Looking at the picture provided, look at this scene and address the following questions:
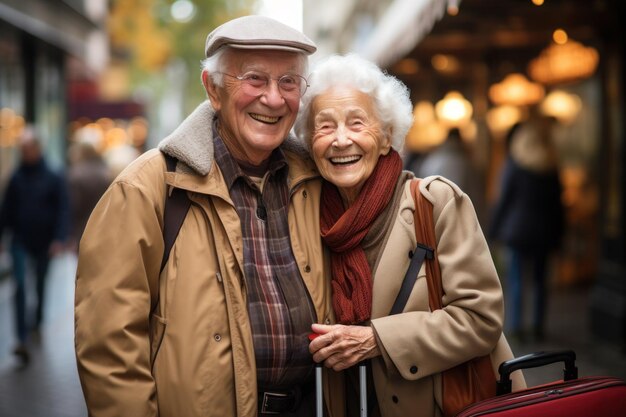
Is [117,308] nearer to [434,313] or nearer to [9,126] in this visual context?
→ [434,313]

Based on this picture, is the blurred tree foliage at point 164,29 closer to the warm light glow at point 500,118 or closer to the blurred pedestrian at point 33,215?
the warm light glow at point 500,118

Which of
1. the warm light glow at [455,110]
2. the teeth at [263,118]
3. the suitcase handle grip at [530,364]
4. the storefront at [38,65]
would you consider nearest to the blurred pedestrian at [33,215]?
the storefront at [38,65]

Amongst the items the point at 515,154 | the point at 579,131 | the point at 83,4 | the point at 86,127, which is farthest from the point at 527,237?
the point at 86,127

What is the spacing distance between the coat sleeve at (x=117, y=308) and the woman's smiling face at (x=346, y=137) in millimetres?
738

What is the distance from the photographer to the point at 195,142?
2684 mm

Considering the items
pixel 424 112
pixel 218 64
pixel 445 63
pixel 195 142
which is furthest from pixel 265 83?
pixel 424 112

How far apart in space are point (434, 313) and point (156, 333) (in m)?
0.99

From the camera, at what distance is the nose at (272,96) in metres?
2.71

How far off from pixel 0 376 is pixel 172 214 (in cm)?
512

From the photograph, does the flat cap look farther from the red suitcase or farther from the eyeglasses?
the red suitcase

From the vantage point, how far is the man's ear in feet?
9.21

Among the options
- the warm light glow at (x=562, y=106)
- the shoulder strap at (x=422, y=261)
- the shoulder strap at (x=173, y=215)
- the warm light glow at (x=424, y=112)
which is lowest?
the shoulder strap at (x=422, y=261)

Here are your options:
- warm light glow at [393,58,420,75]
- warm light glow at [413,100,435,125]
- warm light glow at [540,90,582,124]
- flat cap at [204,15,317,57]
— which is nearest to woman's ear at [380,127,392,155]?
flat cap at [204,15,317,57]

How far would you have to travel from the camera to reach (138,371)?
8.02 feet
